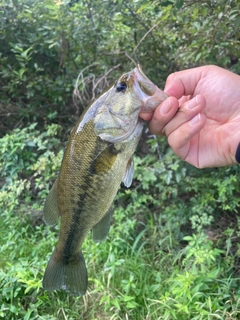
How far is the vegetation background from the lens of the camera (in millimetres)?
2693

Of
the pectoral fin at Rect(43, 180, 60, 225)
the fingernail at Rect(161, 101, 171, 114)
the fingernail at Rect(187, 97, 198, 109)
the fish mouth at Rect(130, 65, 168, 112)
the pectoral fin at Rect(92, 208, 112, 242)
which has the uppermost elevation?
the fish mouth at Rect(130, 65, 168, 112)

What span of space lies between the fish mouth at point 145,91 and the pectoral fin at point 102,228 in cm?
66

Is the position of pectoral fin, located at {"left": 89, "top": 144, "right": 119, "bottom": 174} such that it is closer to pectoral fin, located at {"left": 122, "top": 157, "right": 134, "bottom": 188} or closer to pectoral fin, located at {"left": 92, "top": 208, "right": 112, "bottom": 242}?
pectoral fin, located at {"left": 122, "top": 157, "right": 134, "bottom": 188}

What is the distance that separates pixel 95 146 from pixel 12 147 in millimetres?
2492

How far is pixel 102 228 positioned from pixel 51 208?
31 cm

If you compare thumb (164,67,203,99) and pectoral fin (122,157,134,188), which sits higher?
thumb (164,67,203,99)

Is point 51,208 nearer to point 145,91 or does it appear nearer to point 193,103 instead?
point 145,91

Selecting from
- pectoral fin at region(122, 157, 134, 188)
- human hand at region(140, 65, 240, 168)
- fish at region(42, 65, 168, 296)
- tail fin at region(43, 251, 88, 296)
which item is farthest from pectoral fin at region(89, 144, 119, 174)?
tail fin at region(43, 251, 88, 296)

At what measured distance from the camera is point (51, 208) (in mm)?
1774

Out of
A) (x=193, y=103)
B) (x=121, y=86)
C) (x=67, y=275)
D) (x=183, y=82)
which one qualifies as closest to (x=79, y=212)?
(x=67, y=275)

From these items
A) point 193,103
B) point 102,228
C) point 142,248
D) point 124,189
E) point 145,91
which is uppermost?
point 145,91

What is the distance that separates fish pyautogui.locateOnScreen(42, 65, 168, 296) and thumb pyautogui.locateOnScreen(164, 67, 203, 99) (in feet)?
0.84

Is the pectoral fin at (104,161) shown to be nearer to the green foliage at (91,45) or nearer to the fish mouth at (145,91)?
the fish mouth at (145,91)

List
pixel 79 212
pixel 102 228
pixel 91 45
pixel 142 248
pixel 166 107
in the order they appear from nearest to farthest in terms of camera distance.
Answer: pixel 166 107
pixel 79 212
pixel 102 228
pixel 142 248
pixel 91 45
